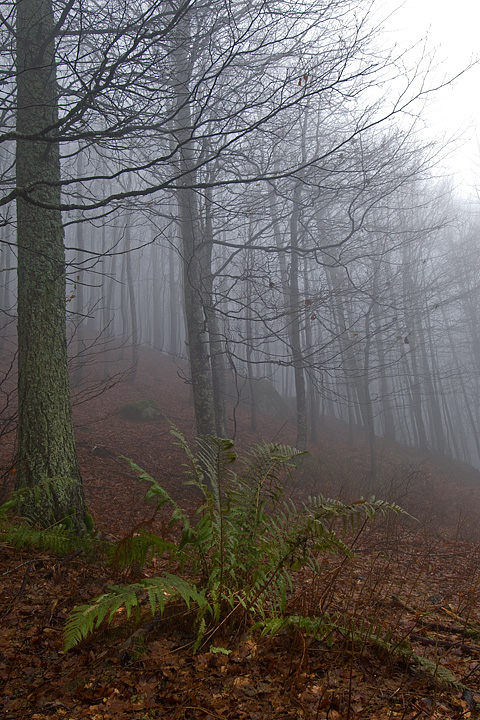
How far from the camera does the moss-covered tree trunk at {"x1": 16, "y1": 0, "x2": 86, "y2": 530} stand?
4359mm

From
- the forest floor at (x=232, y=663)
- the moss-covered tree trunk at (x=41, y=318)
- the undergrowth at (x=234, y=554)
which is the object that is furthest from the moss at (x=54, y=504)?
the undergrowth at (x=234, y=554)

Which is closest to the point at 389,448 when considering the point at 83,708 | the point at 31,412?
the point at 31,412

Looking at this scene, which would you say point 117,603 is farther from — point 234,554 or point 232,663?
point 234,554

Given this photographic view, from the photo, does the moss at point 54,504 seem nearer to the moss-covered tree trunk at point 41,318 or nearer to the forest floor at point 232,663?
the moss-covered tree trunk at point 41,318

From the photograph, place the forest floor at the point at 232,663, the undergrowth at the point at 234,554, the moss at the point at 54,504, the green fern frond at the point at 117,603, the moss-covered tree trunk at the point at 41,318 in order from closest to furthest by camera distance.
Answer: the forest floor at the point at 232,663 < the green fern frond at the point at 117,603 < the undergrowth at the point at 234,554 < the moss at the point at 54,504 < the moss-covered tree trunk at the point at 41,318

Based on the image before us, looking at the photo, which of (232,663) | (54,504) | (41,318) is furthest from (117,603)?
(41,318)

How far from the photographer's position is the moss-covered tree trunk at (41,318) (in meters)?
4.36

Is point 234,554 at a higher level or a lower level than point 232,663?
higher

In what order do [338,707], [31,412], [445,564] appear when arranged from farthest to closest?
1. [445,564]
2. [31,412]
3. [338,707]

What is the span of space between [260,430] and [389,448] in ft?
23.7

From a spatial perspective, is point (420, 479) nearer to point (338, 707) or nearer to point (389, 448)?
point (389, 448)

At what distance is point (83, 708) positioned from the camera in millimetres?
1935

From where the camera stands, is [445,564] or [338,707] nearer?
[338,707]

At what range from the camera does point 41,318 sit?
4613 millimetres
